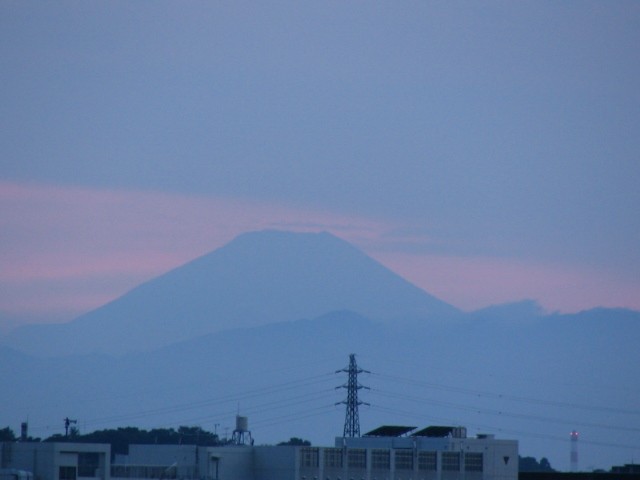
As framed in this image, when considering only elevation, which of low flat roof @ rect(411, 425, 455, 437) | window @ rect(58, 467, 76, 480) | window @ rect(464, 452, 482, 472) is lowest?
window @ rect(58, 467, 76, 480)

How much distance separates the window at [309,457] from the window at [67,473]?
13079mm

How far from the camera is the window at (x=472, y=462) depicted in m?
79.9

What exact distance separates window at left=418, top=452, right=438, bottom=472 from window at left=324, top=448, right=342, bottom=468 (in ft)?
16.1

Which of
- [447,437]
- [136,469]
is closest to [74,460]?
[136,469]

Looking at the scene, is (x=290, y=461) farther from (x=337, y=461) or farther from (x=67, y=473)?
(x=67, y=473)

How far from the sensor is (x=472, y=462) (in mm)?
80250

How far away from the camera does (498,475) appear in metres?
81.4

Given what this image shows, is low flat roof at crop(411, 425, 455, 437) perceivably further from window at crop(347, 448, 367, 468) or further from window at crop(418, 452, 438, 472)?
window at crop(347, 448, 367, 468)

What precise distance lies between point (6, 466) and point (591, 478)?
41189 mm

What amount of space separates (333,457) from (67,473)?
626 inches

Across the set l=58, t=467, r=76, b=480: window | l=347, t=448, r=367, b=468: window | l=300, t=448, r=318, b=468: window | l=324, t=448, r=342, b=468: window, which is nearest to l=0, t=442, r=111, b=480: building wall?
l=58, t=467, r=76, b=480: window

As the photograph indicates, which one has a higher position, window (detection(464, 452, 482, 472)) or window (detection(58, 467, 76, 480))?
window (detection(464, 452, 482, 472))

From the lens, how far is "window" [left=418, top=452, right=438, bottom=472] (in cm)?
7781

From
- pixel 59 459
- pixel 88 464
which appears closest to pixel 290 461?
pixel 88 464
